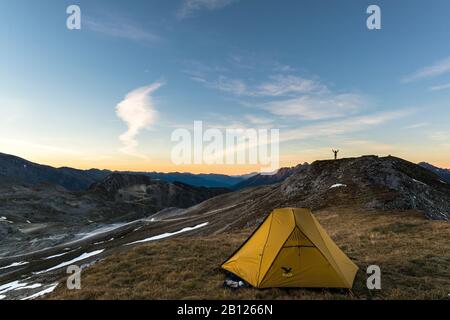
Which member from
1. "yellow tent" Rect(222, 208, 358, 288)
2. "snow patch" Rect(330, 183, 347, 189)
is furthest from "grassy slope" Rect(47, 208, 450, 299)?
"snow patch" Rect(330, 183, 347, 189)

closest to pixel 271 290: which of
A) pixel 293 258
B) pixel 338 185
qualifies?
pixel 293 258

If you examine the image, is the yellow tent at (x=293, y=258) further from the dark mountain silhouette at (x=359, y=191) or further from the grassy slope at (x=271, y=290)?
the dark mountain silhouette at (x=359, y=191)

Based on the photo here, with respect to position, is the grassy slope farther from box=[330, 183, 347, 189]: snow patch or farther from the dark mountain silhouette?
box=[330, 183, 347, 189]: snow patch

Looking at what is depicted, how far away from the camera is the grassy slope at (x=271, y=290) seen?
13750mm

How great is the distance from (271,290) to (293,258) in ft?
5.66

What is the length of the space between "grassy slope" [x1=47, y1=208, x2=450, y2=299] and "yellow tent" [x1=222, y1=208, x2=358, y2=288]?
471 millimetres

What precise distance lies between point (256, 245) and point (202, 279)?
10.9ft

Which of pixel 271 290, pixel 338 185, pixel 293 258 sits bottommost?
pixel 271 290

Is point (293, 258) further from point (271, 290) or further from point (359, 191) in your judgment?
point (359, 191)

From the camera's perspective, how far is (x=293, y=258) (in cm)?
1422

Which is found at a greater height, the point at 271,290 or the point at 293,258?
the point at 293,258

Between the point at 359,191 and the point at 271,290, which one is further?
the point at 359,191
